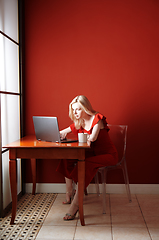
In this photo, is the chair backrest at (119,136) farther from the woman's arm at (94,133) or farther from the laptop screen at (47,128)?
the laptop screen at (47,128)

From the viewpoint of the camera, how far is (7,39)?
2.81 m

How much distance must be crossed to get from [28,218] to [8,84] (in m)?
1.38

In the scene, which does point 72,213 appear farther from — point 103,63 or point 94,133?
point 103,63

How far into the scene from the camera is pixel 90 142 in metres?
2.57

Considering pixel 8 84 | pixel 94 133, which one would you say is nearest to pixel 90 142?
pixel 94 133

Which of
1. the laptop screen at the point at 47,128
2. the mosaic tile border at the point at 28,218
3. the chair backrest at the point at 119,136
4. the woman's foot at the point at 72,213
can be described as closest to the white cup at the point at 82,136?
the laptop screen at the point at 47,128

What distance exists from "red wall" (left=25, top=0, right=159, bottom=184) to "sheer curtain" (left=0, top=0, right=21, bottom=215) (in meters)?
0.22

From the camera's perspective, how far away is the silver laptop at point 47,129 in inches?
94.5

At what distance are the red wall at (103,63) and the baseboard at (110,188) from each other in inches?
2.9

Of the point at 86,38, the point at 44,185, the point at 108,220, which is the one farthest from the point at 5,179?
the point at 86,38

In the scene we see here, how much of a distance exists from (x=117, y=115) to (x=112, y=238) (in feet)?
4.90

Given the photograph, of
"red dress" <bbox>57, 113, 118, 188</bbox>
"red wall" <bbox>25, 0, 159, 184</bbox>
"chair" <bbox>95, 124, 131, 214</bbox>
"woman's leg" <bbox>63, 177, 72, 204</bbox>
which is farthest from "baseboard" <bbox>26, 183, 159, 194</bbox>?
"red dress" <bbox>57, 113, 118, 188</bbox>

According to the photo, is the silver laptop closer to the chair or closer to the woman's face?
the woman's face

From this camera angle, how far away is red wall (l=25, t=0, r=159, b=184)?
3.16 m
